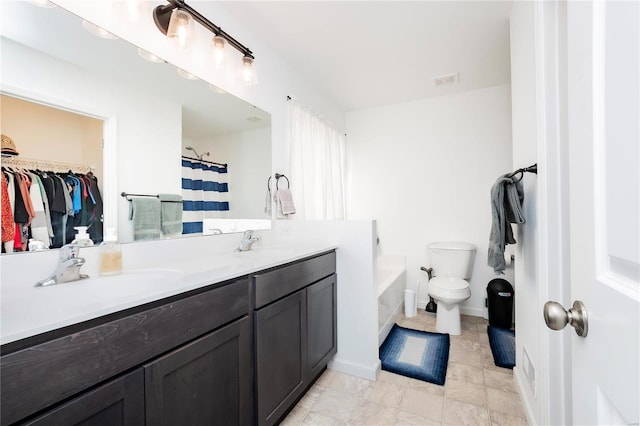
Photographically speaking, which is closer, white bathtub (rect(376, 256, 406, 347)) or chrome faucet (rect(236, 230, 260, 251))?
chrome faucet (rect(236, 230, 260, 251))

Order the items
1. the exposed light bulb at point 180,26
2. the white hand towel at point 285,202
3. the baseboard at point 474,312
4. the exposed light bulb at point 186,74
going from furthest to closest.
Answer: the baseboard at point 474,312 < the white hand towel at point 285,202 < the exposed light bulb at point 186,74 < the exposed light bulb at point 180,26

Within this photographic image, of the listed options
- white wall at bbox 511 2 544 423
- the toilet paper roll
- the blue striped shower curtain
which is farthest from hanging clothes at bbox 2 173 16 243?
the toilet paper roll

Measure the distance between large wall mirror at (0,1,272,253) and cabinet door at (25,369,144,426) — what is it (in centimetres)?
71

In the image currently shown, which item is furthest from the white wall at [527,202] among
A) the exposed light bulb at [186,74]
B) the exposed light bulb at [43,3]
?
the exposed light bulb at [43,3]

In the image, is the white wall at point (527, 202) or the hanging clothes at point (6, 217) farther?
the white wall at point (527, 202)

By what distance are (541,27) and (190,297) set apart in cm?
171

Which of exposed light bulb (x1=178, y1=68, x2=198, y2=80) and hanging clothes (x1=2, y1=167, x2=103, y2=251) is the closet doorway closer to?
hanging clothes (x1=2, y1=167, x2=103, y2=251)

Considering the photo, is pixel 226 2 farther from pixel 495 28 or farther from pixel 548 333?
pixel 548 333

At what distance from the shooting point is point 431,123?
3.08 metres

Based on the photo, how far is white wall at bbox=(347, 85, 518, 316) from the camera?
2.84m

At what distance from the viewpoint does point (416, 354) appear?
2.09m

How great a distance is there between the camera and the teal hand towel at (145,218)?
131cm

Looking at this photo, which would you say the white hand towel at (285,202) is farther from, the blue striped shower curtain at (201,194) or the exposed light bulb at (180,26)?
the exposed light bulb at (180,26)

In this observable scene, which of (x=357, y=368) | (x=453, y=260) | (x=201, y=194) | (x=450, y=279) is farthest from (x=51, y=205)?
(x=453, y=260)
